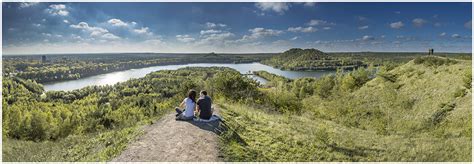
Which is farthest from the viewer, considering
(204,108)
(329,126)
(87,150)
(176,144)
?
(329,126)

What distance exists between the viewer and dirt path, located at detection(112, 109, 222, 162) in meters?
9.03

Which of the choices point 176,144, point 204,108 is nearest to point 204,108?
point 204,108

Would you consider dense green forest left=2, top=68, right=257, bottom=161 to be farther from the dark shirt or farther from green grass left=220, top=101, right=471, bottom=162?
green grass left=220, top=101, right=471, bottom=162

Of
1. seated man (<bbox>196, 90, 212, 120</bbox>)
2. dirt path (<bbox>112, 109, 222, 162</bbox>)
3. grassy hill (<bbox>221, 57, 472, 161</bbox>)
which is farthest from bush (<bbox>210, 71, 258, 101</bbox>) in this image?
dirt path (<bbox>112, 109, 222, 162</bbox>)

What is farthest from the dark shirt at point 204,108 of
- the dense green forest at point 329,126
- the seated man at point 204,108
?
the dense green forest at point 329,126

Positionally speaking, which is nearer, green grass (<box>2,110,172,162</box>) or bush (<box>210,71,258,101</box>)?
green grass (<box>2,110,172,162</box>)

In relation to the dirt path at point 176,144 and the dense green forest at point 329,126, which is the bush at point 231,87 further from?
the dirt path at point 176,144

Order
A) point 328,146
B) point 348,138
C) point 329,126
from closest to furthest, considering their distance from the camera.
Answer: point 328,146, point 348,138, point 329,126

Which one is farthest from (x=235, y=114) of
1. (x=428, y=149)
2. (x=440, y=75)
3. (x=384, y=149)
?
(x=440, y=75)

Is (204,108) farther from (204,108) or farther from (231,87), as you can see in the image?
(231,87)

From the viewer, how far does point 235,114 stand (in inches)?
634

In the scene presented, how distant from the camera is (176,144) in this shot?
1005cm

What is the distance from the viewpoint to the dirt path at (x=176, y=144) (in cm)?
903

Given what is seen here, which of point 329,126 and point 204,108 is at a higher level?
point 204,108
